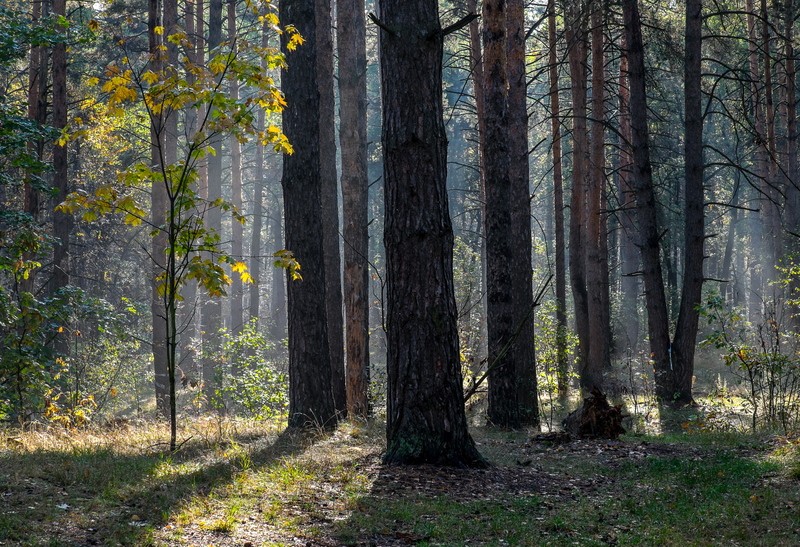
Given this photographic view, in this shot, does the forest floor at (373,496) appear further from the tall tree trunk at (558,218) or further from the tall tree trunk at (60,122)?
the tall tree trunk at (558,218)

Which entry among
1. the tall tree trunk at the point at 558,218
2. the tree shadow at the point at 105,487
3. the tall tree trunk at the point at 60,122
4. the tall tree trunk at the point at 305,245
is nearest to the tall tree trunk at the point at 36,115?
the tall tree trunk at the point at 60,122

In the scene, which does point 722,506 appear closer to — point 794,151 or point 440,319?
point 440,319

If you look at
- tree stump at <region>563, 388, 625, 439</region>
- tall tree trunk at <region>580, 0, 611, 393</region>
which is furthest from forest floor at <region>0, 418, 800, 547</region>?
tall tree trunk at <region>580, 0, 611, 393</region>

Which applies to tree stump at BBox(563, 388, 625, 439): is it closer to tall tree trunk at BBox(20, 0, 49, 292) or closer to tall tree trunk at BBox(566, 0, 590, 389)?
tall tree trunk at BBox(566, 0, 590, 389)

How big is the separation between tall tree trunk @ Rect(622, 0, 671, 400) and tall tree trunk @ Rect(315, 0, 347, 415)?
19.4 feet

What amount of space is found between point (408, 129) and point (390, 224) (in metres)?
0.91

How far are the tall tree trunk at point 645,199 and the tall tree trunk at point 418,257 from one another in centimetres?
874

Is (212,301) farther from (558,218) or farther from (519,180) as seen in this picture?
(519,180)

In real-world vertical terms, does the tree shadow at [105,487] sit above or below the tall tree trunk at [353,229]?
below

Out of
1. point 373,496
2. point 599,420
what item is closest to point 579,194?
point 599,420

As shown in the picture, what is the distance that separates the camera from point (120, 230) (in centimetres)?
Result: 2728

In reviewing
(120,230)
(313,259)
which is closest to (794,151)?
(313,259)

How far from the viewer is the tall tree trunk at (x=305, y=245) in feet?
32.0

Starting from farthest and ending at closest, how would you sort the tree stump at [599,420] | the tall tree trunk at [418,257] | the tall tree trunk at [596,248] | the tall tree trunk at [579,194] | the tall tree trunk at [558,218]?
the tall tree trunk at [579,194]
the tall tree trunk at [596,248]
the tall tree trunk at [558,218]
the tree stump at [599,420]
the tall tree trunk at [418,257]
